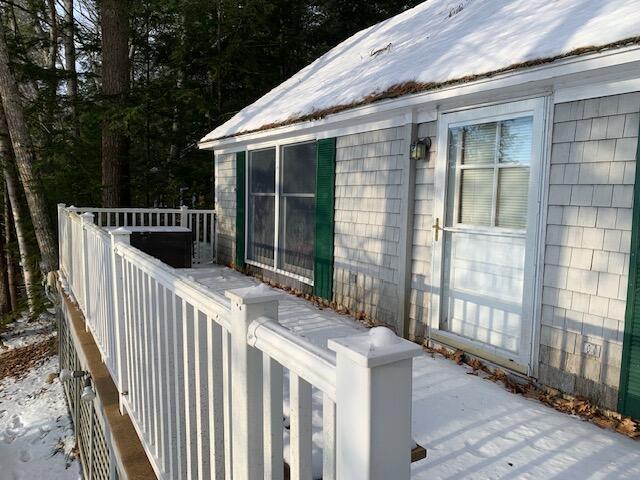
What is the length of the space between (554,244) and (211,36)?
495 inches

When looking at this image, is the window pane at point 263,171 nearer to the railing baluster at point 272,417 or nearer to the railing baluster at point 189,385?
the railing baluster at point 189,385

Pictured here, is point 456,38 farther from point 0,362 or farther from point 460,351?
point 0,362

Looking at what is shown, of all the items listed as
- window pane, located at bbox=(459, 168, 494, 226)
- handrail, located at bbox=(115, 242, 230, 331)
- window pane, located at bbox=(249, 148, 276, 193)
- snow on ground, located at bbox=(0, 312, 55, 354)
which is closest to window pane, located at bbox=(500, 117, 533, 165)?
window pane, located at bbox=(459, 168, 494, 226)

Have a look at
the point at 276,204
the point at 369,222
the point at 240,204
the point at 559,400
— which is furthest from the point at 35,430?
the point at 559,400

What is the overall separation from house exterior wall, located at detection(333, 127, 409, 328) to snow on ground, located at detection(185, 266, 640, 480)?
1414 millimetres

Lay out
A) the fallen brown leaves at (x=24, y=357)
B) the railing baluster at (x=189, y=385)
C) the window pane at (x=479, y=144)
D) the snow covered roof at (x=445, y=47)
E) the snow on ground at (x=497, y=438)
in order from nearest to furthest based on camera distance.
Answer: the railing baluster at (x=189, y=385) → the snow on ground at (x=497, y=438) → the snow covered roof at (x=445, y=47) → the window pane at (x=479, y=144) → the fallen brown leaves at (x=24, y=357)

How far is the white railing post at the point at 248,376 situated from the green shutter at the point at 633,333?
2578 millimetres

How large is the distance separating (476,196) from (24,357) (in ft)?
33.0

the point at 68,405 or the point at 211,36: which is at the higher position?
the point at 211,36

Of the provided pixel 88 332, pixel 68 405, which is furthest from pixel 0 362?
pixel 88 332

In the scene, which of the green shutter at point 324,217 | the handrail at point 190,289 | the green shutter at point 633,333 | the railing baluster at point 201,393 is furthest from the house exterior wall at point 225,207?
the railing baluster at point 201,393

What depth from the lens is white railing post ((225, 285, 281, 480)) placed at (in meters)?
1.28

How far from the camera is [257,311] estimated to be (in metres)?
1.28

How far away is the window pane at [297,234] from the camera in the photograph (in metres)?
6.41
